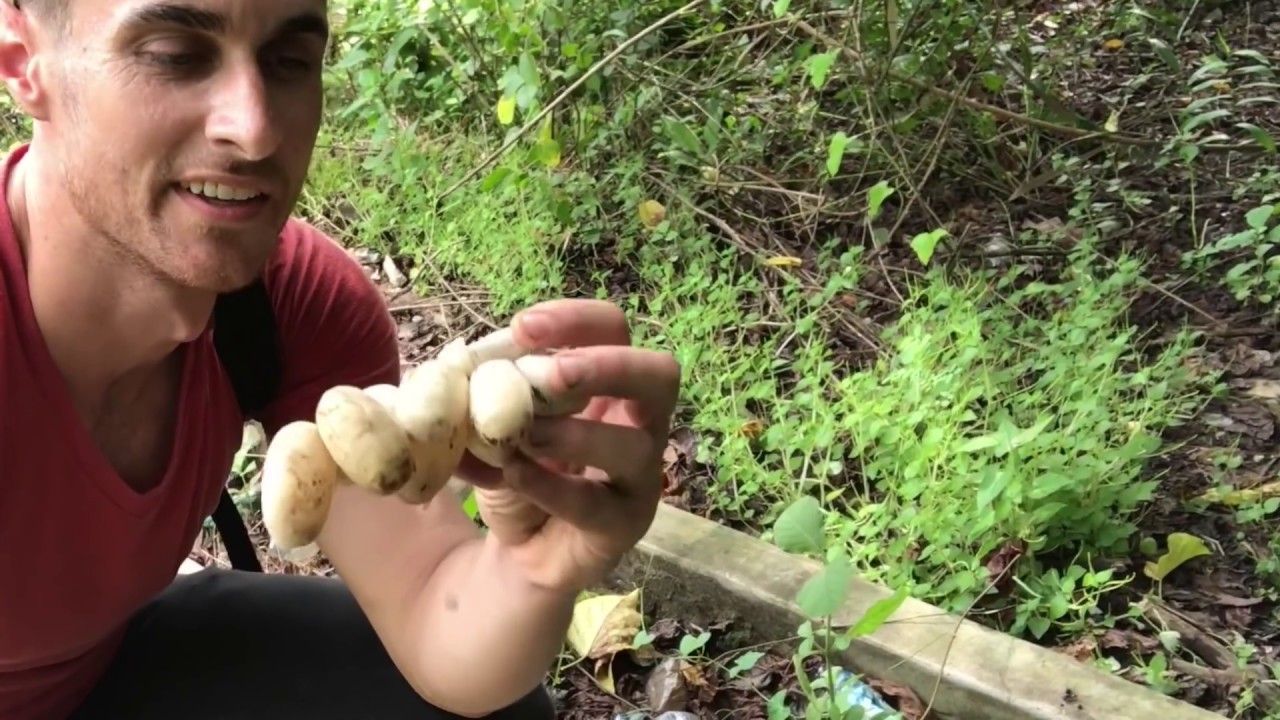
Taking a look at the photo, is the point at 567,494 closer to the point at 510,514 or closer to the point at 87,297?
the point at 510,514

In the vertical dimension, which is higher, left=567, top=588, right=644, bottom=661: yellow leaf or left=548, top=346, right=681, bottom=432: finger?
Result: left=548, top=346, right=681, bottom=432: finger

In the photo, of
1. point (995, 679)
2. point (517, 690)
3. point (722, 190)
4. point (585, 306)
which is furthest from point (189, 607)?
point (722, 190)

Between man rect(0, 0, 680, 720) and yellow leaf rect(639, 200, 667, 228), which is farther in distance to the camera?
yellow leaf rect(639, 200, 667, 228)

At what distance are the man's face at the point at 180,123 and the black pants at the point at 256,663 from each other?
59cm

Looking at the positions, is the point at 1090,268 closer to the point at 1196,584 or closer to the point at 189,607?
the point at 1196,584

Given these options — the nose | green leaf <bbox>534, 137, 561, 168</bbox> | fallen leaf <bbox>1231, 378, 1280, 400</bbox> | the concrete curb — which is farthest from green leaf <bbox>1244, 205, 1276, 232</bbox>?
the nose

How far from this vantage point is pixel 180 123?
1.19 metres

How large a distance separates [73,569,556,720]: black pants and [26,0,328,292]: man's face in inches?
23.2

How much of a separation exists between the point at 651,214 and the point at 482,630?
2020 mm

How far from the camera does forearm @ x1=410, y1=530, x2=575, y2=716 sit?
51.6 inches

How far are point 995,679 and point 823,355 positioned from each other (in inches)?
40.3

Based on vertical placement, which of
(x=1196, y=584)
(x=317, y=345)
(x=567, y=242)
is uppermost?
(x=317, y=345)

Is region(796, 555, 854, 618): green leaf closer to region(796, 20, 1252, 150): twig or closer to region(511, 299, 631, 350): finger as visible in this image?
region(511, 299, 631, 350): finger

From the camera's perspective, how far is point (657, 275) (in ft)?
9.84
